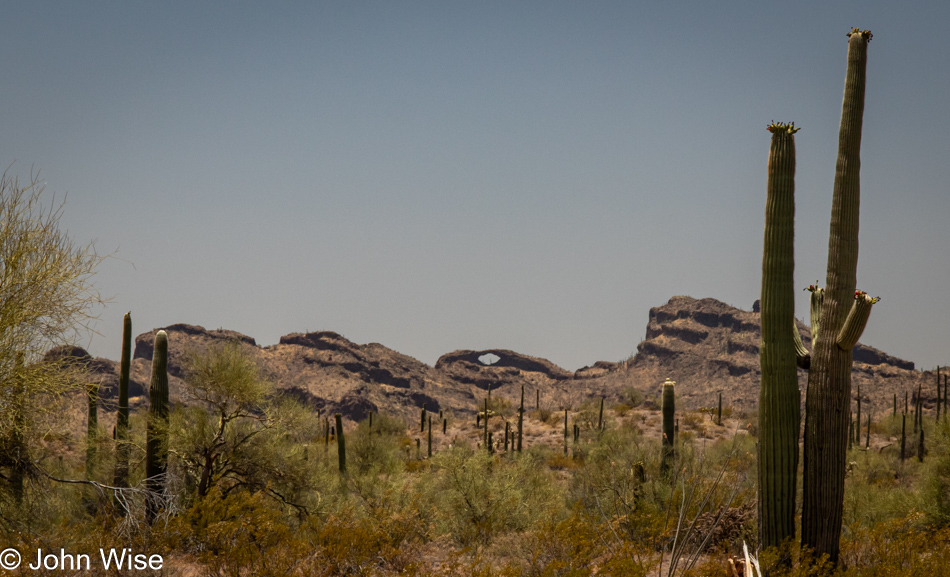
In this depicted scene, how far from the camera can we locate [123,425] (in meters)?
16.6

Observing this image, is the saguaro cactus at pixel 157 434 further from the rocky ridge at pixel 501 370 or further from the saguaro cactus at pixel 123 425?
the rocky ridge at pixel 501 370

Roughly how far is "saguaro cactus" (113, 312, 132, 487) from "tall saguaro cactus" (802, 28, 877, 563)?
13892 millimetres

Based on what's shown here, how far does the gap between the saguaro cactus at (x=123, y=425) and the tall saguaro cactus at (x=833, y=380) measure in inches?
547

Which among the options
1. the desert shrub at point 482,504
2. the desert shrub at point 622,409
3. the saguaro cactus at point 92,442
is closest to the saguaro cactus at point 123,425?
the saguaro cactus at point 92,442

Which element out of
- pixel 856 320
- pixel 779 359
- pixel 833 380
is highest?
pixel 856 320

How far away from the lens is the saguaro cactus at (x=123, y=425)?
16.0 m

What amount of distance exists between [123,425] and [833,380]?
15510 mm

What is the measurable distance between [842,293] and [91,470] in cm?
1742

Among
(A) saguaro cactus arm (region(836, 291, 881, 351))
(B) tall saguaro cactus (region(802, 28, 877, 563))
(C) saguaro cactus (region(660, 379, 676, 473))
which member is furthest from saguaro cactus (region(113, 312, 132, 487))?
(A) saguaro cactus arm (region(836, 291, 881, 351))

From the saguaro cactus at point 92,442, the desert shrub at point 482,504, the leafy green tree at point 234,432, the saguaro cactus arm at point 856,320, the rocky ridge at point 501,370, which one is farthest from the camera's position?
the rocky ridge at point 501,370

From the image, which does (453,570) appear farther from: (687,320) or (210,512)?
(687,320)

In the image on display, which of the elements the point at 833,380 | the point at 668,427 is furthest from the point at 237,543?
the point at 668,427

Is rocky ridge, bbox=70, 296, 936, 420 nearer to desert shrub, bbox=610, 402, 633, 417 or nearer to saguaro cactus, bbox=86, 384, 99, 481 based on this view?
desert shrub, bbox=610, 402, 633, 417

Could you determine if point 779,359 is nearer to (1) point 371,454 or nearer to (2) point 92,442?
(2) point 92,442
